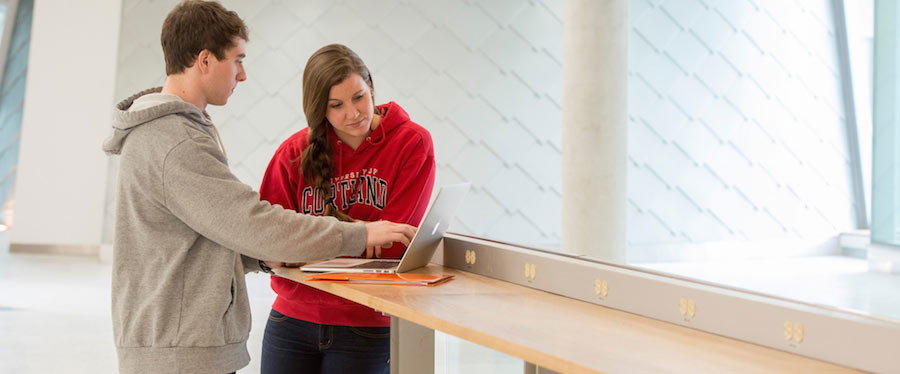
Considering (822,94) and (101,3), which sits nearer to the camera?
(101,3)

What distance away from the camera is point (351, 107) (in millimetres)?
1877

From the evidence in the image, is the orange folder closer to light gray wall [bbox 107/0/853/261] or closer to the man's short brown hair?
the man's short brown hair

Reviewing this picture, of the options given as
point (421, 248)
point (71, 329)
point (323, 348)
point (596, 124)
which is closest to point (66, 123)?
point (71, 329)

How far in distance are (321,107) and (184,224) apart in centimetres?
59

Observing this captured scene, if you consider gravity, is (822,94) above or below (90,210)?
above

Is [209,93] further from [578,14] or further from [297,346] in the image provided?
[578,14]

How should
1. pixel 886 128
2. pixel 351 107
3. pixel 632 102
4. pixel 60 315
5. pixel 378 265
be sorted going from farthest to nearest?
pixel 632 102 < pixel 886 128 < pixel 60 315 < pixel 351 107 < pixel 378 265

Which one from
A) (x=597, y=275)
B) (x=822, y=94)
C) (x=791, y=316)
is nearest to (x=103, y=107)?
(x=597, y=275)

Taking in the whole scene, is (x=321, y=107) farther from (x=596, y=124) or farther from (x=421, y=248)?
(x=596, y=124)

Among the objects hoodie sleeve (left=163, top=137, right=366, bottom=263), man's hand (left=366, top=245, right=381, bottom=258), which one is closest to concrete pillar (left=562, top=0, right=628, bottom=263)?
man's hand (left=366, top=245, right=381, bottom=258)

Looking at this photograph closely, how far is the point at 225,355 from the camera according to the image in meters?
1.40

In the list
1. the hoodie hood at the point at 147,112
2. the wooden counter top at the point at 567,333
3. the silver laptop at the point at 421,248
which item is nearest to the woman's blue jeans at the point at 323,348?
the silver laptop at the point at 421,248

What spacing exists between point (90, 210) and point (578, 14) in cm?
421

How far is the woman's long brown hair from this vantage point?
186 cm
